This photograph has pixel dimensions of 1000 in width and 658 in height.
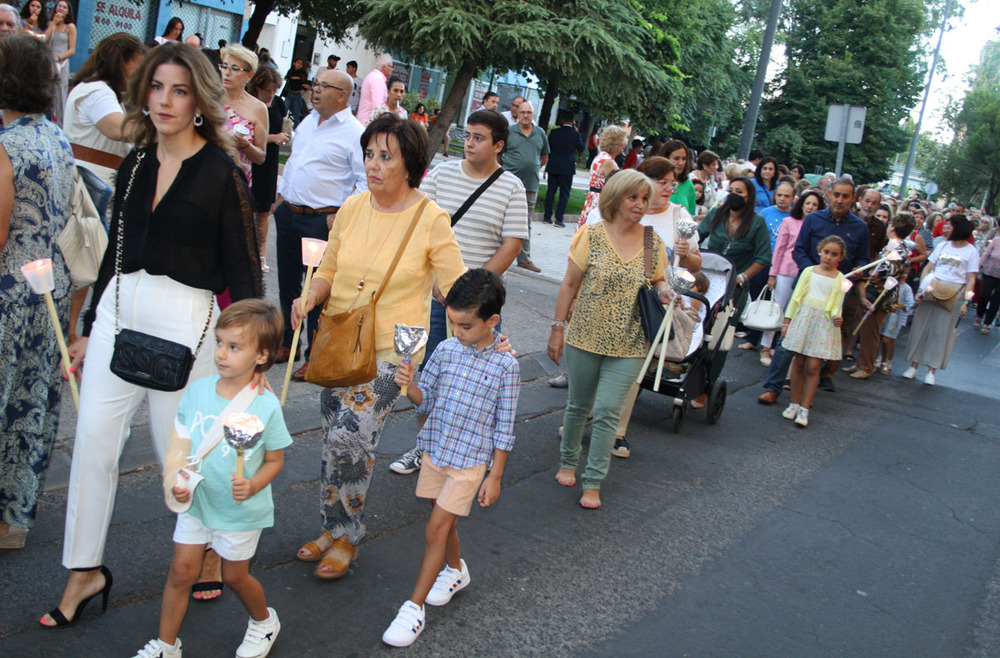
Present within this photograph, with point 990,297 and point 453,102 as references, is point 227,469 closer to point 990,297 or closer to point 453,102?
point 453,102

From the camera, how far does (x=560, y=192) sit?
17.8 metres

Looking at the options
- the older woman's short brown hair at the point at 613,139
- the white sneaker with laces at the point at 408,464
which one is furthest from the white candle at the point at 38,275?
the older woman's short brown hair at the point at 613,139

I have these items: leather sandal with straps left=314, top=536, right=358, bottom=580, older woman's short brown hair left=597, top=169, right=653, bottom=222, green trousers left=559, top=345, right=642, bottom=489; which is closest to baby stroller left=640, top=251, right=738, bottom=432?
green trousers left=559, top=345, right=642, bottom=489

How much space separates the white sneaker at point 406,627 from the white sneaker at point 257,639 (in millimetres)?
471

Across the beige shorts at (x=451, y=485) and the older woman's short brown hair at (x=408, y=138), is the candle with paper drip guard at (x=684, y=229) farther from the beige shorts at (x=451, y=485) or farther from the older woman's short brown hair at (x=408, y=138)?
the beige shorts at (x=451, y=485)

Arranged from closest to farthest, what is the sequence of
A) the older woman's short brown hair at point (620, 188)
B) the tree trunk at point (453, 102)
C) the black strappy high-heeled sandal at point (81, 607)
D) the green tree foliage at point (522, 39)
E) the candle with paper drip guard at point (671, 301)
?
the black strappy high-heeled sandal at point (81, 607)
the older woman's short brown hair at point (620, 188)
the candle with paper drip guard at point (671, 301)
the green tree foliage at point (522, 39)
the tree trunk at point (453, 102)

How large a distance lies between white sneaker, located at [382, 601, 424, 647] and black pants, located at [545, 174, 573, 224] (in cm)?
1394

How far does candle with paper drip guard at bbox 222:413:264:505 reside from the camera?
9.98 feet

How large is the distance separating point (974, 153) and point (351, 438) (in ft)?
222

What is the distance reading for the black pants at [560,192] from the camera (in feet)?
56.9

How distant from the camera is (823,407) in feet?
30.3

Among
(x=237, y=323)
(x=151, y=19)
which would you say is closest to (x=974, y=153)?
(x=151, y=19)

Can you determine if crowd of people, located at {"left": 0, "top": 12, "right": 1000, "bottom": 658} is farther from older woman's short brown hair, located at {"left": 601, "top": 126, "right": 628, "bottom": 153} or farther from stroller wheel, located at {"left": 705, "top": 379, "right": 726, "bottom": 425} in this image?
older woman's short brown hair, located at {"left": 601, "top": 126, "right": 628, "bottom": 153}

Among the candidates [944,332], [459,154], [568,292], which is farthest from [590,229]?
[459,154]
